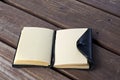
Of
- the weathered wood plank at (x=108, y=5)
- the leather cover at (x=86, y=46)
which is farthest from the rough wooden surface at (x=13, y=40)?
the weathered wood plank at (x=108, y=5)

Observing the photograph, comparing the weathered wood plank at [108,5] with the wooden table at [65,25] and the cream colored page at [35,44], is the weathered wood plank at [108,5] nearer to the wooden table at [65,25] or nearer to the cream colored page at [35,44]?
the wooden table at [65,25]

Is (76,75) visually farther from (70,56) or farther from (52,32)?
(52,32)

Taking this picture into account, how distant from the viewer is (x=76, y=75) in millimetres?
913

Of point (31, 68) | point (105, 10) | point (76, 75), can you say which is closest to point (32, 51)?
point (31, 68)

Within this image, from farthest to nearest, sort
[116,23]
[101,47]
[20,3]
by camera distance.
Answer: [20,3] → [116,23] → [101,47]

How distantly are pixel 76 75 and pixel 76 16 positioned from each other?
363 mm

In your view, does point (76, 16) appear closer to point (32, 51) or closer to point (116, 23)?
point (116, 23)

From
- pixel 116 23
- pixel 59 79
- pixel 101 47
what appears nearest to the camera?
pixel 59 79

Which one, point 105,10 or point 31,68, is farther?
point 105,10

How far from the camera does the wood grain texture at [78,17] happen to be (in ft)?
3.49

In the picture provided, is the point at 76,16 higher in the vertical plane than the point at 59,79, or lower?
higher

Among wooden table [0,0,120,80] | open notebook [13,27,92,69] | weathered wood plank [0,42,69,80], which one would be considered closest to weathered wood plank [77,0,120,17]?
wooden table [0,0,120,80]

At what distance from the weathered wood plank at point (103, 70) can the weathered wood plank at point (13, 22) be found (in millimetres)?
272

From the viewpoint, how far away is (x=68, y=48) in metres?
0.96
